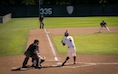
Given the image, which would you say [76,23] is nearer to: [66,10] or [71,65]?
[66,10]

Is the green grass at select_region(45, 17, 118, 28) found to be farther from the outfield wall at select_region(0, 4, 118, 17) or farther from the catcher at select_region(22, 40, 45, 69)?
the catcher at select_region(22, 40, 45, 69)

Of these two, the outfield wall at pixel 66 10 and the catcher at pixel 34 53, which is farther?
the outfield wall at pixel 66 10

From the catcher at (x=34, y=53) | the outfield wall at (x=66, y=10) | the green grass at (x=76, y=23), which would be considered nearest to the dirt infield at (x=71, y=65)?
the catcher at (x=34, y=53)

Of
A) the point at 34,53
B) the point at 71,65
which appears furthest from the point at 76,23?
the point at 34,53

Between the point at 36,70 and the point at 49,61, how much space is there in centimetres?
258

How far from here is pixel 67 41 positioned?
55.6ft

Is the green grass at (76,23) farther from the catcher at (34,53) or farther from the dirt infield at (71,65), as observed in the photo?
the catcher at (34,53)

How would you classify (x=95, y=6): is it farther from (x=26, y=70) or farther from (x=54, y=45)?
(x=26, y=70)

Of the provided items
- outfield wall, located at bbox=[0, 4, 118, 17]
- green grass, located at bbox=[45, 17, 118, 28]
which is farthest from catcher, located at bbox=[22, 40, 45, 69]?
outfield wall, located at bbox=[0, 4, 118, 17]

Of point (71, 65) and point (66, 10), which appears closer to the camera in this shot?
point (71, 65)

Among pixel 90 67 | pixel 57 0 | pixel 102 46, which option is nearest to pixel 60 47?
pixel 102 46

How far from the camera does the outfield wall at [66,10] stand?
235 ft

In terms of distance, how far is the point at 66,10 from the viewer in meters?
71.9

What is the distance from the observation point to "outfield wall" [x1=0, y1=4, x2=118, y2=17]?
71.5 metres
